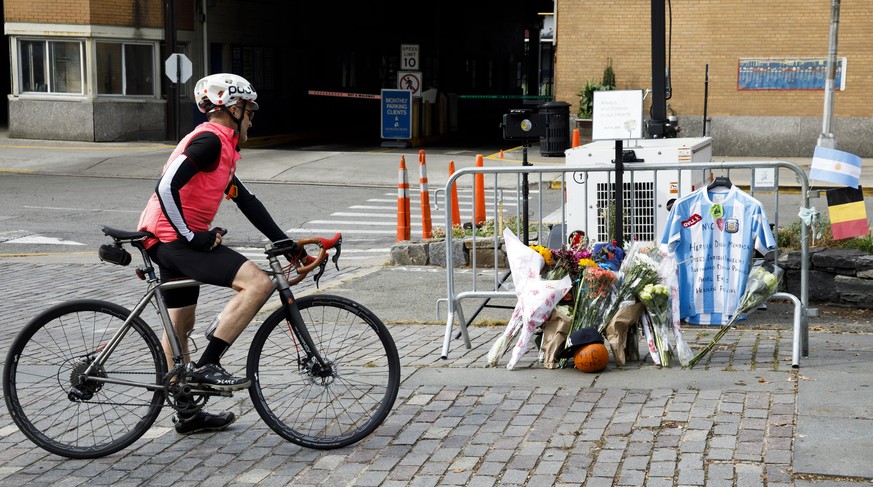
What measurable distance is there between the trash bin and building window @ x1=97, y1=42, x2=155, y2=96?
32.7 ft

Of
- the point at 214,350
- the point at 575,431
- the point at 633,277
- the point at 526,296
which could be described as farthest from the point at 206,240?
the point at 633,277

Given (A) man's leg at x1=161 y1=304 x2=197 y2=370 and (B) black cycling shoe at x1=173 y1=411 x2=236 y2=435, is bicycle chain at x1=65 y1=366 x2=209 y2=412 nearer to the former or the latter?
(B) black cycling shoe at x1=173 y1=411 x2=236 y2=435

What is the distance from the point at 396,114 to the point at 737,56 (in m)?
8.69

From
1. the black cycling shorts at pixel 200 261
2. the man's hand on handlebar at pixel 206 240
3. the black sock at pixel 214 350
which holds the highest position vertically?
the man's hand on handlebar at pixel 206 240

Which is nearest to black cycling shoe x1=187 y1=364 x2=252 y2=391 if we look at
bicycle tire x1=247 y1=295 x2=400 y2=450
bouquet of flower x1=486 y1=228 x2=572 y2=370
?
bicycle tire x1=247 y1=295 x2=400 y2=450

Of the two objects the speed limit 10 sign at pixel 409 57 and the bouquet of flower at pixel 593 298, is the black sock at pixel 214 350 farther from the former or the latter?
the speed limit 10 sign at pixel 409 57

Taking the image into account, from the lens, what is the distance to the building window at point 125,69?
92.5 feet

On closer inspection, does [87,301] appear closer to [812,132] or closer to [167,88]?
[812,132]

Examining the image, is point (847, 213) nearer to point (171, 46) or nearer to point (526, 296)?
point (526, 296)

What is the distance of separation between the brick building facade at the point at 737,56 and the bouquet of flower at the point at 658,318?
64.0ft

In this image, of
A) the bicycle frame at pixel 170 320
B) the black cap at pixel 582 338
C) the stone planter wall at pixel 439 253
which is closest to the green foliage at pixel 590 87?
the stone planter wall at pixel 439 253

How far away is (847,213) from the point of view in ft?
23.4

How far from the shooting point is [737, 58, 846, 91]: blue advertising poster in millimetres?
25281

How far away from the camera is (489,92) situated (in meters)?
45.7
